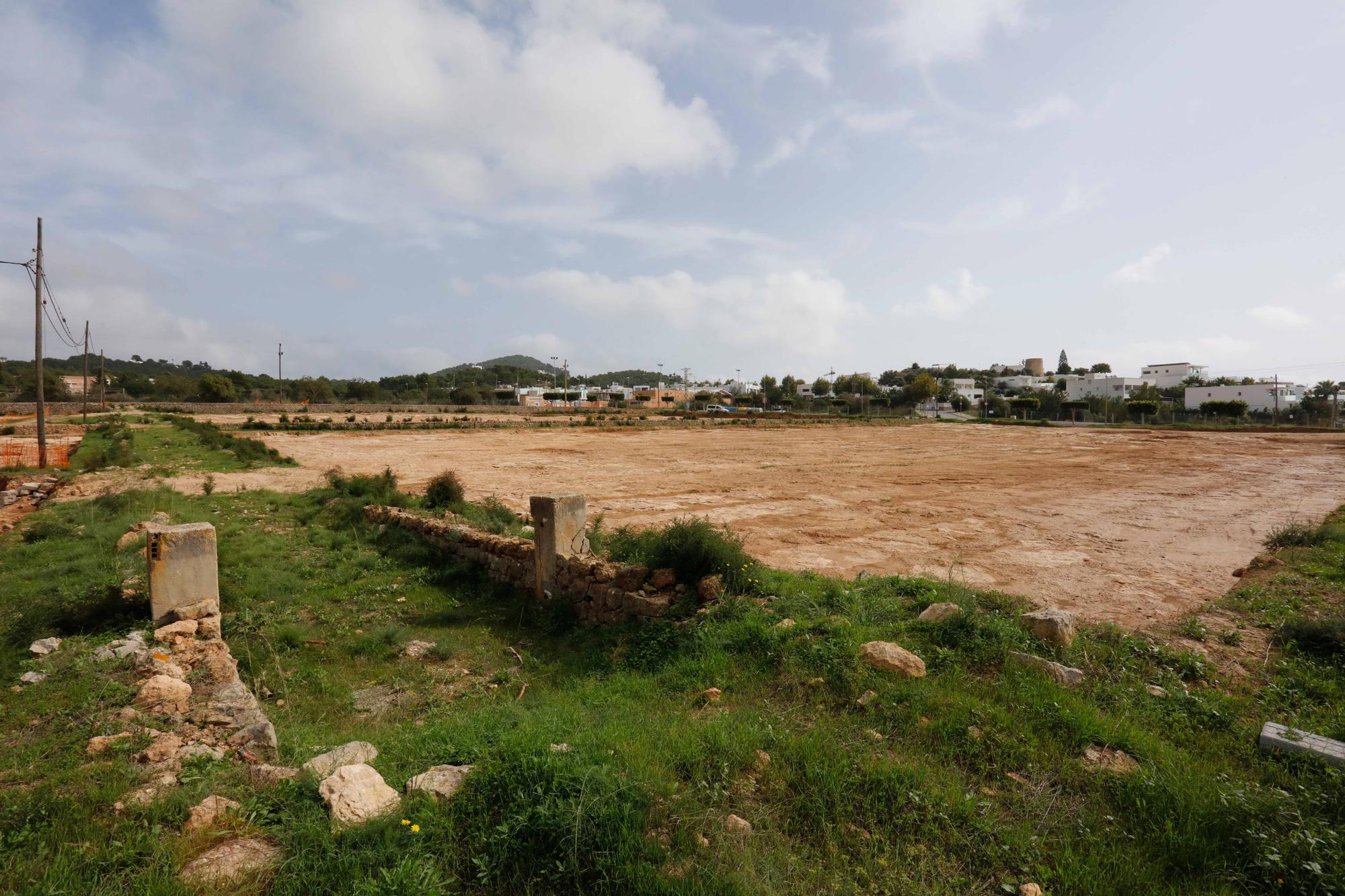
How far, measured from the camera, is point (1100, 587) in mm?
8820

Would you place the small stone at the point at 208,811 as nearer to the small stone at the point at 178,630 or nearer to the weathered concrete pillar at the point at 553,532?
the small stone at the point at 178,630

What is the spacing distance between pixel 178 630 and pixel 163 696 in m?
1.84

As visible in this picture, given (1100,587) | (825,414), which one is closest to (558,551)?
(1100,587)

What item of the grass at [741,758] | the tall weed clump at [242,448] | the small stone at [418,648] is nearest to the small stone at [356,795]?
the grass at [741,758]

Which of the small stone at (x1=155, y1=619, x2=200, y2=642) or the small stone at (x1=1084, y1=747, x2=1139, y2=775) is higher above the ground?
the small stone at (x1=1084, y1=747, x2=1139, y2=775)

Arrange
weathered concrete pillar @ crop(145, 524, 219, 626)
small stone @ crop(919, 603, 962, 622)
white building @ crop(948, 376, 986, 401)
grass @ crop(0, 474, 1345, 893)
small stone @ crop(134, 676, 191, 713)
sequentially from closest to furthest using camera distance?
1. grass @ crop(0, 474, 1345, 893)
2. small stone @ crop(134, 676, 191, 713)
3. small stone @ crop(919, 603, 962, 622)
4. weathered concrete pillar @ crop(145, 524, 219, 626)
5. white building @ crop(948, 376, 986, 401)

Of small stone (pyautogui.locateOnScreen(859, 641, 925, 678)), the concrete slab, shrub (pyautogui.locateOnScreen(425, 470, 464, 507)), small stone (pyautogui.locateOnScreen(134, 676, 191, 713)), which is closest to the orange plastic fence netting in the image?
shrub (pyautogui.locateOnScreen(425, 470, 464, 507))

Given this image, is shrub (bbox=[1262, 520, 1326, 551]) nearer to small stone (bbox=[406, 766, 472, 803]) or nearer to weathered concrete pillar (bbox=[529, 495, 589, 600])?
weathered concrete pillar (bbox=[529, 495, 589, 600])

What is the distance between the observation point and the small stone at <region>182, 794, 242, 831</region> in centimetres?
344

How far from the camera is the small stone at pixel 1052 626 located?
227 inches

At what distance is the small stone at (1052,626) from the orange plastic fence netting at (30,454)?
29.5 metres

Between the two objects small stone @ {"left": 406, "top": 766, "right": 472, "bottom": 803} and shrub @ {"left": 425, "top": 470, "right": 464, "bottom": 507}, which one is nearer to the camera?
small stone @ {"left": 406, "top": 766, "right": 472, "bottom": 803}

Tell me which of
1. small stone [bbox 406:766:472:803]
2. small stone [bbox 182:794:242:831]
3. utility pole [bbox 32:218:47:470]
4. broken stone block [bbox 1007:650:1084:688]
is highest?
utility pole [bbox 32:218:47:470]

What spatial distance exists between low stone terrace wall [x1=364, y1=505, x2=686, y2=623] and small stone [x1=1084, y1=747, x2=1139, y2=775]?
4.30 m
